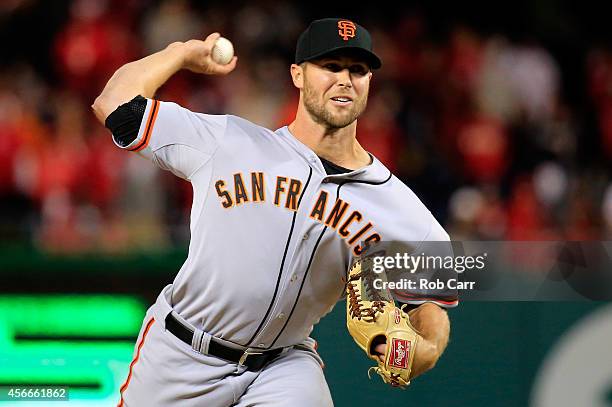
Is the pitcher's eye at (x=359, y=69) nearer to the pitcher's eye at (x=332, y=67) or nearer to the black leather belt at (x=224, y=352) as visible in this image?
the pitcher's eye at (x=332, y=67)

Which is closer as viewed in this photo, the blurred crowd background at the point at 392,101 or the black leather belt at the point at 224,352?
the black leather belt at the point at 224,352

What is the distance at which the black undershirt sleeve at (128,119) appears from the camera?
3248 mm

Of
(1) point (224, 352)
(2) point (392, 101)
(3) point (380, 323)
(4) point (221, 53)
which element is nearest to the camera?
(3) point (380, 323)

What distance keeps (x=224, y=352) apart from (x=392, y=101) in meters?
4.45

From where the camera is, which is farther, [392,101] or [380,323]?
[392,101]

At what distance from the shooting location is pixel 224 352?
11.0 feet

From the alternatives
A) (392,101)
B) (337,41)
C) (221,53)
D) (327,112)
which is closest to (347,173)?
(327,112)

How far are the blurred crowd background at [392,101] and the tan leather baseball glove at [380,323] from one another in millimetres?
2666

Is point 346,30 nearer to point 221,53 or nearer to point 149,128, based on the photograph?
point 221,53

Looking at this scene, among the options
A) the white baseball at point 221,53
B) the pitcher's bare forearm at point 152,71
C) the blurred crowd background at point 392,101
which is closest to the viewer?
the pitcher's bare forearm at point 152,71

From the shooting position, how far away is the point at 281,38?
8.27 metres

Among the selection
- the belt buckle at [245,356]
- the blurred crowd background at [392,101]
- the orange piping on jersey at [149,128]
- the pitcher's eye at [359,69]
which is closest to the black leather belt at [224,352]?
the belt buckle at [245,356]

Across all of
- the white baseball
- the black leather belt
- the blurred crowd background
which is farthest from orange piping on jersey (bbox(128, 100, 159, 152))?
the blurred crowd background

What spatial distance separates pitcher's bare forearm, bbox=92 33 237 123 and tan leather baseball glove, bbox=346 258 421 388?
0.91 metres
